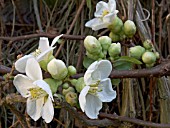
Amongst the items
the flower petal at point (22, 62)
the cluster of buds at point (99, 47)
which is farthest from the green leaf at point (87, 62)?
the flower petal at point (22, 62)

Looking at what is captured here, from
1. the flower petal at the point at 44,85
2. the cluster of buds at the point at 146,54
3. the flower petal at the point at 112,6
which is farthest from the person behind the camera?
the flower petal at the point at 112,6

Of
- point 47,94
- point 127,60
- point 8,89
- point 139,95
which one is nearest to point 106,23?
point 127,60

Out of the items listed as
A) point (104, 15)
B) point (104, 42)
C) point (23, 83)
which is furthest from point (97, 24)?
point (23, 83)

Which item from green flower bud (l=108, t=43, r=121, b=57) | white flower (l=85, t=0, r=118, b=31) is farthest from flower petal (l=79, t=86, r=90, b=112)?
white flower (l=85, t=0, r=118, b=31)

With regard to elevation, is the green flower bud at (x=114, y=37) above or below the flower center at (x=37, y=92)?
above

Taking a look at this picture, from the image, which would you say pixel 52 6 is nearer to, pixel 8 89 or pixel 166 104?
pixel 8 89

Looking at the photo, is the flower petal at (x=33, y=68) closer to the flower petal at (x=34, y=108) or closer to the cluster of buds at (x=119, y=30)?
the flower petal at (x=34, y=108)

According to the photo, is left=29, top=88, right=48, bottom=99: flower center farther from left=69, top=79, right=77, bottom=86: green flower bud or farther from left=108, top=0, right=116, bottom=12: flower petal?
left=108, top=0, right=116, bottom=12: flower petal
